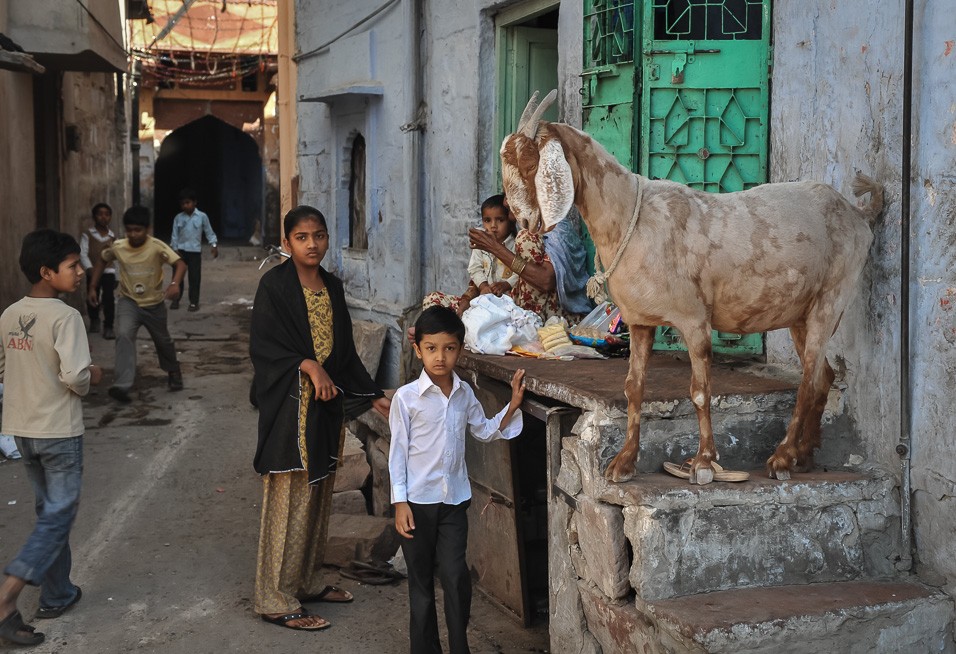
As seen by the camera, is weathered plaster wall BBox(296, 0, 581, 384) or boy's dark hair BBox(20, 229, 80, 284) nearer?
boy's dark hair BBox(20, 229, 80, 284)

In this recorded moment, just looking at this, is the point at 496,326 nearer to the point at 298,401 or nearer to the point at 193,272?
the point at 298,401

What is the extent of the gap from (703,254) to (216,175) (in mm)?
29224

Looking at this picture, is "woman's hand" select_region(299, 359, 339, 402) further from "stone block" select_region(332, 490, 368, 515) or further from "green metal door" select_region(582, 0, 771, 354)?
"green metal door" select_region(582, 0, 771, 354)

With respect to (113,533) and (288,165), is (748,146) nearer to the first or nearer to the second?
(113,533)

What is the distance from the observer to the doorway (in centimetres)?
3100

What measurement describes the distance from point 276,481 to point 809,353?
2412mm

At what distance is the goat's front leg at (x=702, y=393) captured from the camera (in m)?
3.94

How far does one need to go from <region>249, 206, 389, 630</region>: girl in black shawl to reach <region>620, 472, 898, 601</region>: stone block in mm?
1553

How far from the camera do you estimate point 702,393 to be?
3.94 metres

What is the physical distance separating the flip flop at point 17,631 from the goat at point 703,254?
2655 mm

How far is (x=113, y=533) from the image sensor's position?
20.4 feet

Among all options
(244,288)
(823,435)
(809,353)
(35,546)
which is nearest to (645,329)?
(809,353)

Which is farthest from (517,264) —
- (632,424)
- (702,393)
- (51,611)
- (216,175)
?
(216,175)

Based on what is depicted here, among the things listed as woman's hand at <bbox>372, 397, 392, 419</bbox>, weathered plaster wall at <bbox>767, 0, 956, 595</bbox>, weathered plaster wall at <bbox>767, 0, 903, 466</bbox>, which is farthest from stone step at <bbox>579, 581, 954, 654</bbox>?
woman's hand at <bbox>372, 397, 392, 419</bbox>
